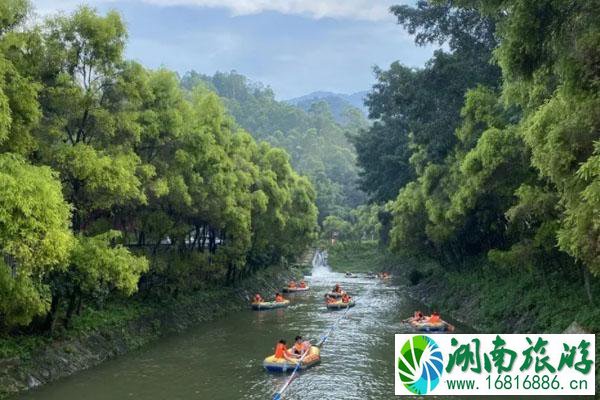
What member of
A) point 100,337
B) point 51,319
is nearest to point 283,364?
point 100,337

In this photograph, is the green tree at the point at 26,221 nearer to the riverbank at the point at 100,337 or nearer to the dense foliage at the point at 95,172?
the dense foliage at the point at 95,172

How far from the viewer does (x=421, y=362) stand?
481 inches

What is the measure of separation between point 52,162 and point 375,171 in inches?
1428

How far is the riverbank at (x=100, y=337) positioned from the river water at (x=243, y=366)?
0.50m

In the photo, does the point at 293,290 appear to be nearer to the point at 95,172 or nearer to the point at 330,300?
the point at 330,300

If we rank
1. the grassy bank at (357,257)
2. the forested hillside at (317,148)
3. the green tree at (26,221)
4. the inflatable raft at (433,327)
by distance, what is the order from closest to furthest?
the green tree at (26,221)
the inflatable raft at (433,327)
the grassy bank at (357,257)
the forested hillside at (317,148)

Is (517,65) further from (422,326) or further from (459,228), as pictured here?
(459,228)

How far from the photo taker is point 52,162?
1709 cm

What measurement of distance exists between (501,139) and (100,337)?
1627cm

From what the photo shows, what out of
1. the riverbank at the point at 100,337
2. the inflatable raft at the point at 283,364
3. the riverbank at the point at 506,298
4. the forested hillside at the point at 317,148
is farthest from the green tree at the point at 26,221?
the forested hillside at the point at 317,148

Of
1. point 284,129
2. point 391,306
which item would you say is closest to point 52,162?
point 391,306

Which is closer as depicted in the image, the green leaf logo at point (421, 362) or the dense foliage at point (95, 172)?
the green leaf logo at point (421, 362)

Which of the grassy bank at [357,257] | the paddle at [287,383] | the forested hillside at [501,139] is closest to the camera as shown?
the forested hillside at [501,139]

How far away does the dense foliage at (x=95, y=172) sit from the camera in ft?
40.8
